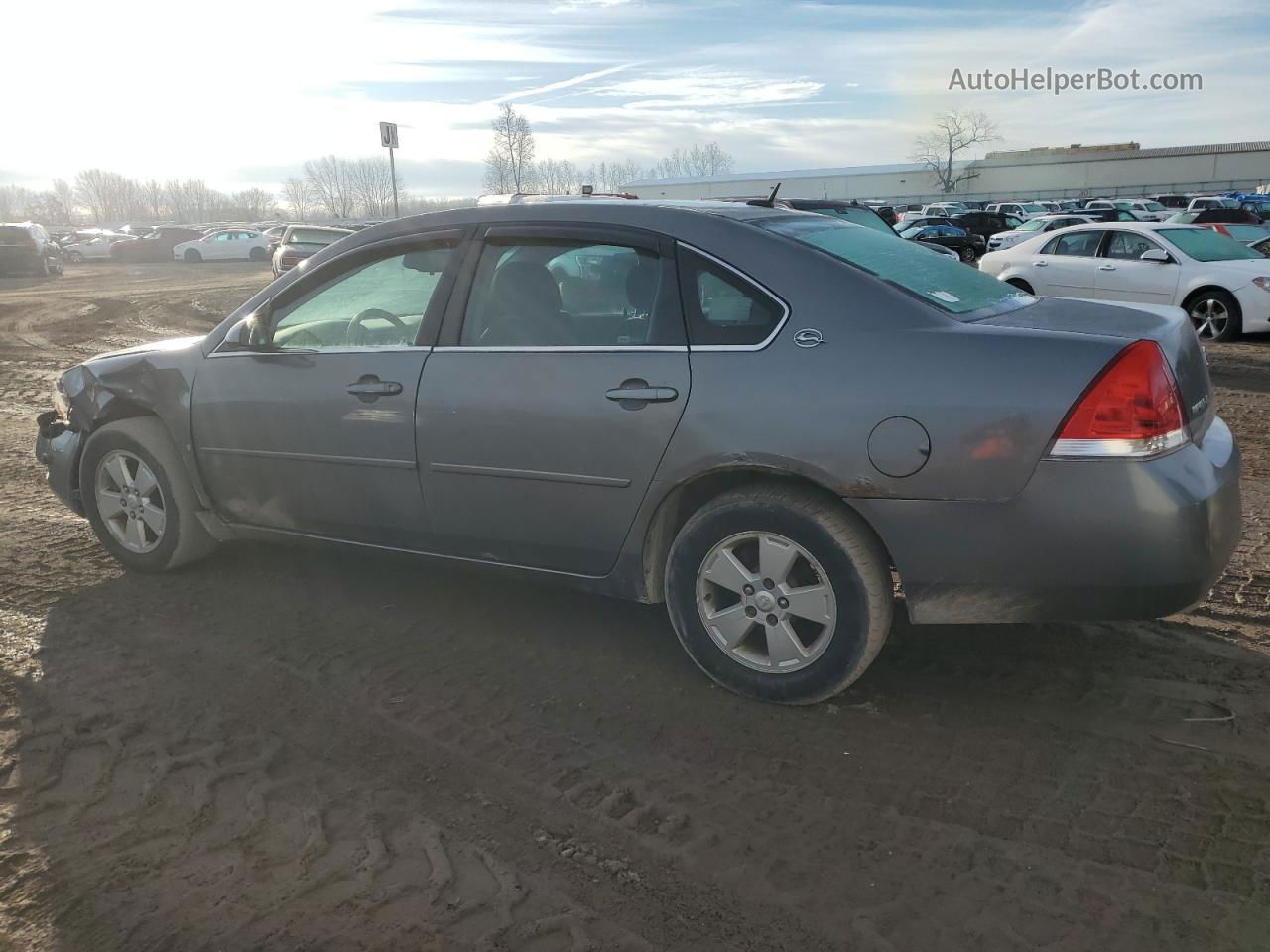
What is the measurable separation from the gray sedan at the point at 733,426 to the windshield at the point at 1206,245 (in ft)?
33.0

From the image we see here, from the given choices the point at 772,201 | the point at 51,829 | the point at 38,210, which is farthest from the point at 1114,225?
the point at 38,210

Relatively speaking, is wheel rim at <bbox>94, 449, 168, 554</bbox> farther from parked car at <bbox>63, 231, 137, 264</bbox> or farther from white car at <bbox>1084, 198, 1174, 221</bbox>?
parked car at <bbox>63, 231, 137, 264</bbox>

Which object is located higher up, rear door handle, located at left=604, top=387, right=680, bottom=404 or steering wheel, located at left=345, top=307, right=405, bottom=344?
steering wheel, located at left=345, top=307, right=405, bottom=344

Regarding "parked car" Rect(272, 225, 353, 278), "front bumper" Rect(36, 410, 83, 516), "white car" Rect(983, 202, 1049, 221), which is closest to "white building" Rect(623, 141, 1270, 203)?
"white car" Rect(983, 202, 1049, 221)

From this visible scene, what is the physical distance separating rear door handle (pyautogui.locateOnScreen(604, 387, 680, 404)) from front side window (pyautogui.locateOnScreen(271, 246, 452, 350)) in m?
0.99

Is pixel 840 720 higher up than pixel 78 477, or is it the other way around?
pixel 78 477

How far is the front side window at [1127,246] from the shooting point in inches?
491

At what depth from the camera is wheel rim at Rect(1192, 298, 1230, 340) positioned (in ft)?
39.7

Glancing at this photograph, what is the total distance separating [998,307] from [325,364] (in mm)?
2581

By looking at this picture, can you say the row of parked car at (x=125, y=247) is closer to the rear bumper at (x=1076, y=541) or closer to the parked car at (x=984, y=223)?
the parked car at (x=984, y=223)

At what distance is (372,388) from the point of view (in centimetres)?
399

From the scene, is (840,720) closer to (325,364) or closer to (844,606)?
(844,606)

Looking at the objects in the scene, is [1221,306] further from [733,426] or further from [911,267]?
[733,426]

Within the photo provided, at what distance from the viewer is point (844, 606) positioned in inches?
128
